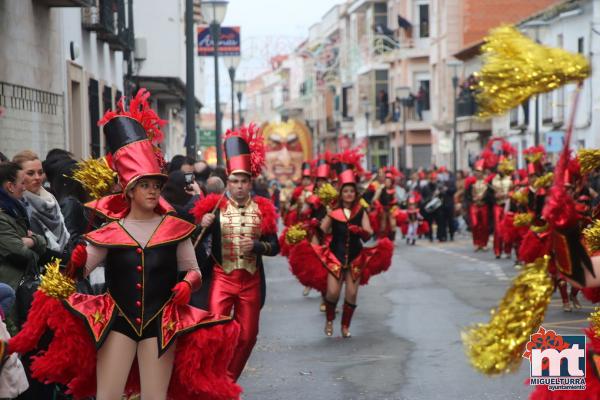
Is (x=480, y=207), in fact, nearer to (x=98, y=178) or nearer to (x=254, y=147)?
(x=254, y=147)

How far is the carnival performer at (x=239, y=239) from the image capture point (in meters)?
9.95

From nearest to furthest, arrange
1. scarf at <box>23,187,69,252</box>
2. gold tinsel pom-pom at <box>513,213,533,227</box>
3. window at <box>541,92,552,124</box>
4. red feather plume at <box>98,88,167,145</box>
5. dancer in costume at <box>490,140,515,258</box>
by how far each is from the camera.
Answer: red feather plume at <box>98,88,167,145</box> < scarf at <box>23,187,69,252</box> < gold tinsel pom-pom at <box>513,213,533,227</box> < dancer in costume at <box>490,140,515,258</box> < window at <box>541,92,552,124</box>

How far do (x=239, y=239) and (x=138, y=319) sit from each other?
269 cm

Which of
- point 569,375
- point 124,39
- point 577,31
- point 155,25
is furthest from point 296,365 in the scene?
point 577,31

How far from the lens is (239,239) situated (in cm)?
1008

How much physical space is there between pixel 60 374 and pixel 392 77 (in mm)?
68841

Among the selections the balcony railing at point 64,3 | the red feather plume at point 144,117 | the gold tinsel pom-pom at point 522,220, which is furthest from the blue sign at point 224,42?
the red feather plume at point 144,117

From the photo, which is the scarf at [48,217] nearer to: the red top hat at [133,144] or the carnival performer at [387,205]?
the red top hat at [133,144]

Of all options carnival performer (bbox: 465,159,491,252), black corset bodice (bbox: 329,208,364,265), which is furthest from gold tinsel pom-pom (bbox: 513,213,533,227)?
carnival performer (bbox: 465,159,491,252)

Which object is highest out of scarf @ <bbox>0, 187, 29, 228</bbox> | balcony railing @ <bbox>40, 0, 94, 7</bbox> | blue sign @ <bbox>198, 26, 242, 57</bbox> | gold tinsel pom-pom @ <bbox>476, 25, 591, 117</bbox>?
blue sign @ <bbox>198, 26, 242, 57</bbox>

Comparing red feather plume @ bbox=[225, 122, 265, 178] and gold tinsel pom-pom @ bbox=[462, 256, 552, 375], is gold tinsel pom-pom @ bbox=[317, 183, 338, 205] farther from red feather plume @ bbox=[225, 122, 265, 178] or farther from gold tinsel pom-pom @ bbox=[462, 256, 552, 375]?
gold tinsel pom-pom @ bbox=[462, 256, 552, 375]

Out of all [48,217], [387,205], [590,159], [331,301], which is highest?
[590,159]

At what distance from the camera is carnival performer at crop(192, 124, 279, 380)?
9.95 meters

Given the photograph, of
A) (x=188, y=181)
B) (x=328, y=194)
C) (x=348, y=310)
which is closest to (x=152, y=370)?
(x=188, y=181)
